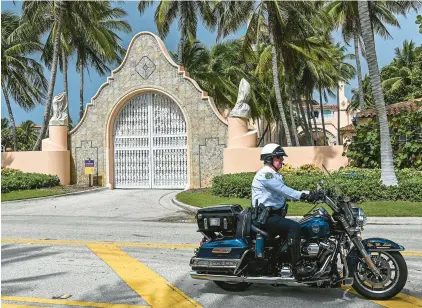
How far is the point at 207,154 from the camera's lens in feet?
73.1

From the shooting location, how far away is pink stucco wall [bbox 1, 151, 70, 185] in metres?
23.5

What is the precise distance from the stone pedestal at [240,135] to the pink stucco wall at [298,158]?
0.32m

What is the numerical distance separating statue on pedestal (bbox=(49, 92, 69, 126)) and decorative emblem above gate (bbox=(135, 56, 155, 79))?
14.2 feet

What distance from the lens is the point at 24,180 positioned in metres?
21.7

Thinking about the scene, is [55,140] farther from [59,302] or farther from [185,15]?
[59,302]

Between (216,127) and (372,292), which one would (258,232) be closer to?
(372,292)

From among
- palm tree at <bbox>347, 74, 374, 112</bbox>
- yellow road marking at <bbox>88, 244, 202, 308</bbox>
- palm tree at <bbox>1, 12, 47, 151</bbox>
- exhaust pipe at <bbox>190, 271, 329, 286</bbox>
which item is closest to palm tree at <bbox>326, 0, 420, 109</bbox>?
palm tree at <bbox>347, 74, 374, 112</bbox>

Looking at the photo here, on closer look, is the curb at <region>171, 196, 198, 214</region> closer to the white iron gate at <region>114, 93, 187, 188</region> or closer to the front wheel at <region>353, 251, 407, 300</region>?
the white iron gate at <region>114, 93, 187, 188</region>

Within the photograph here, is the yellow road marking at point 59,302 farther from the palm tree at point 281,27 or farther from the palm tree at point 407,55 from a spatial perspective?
the palm tree at point 407,55

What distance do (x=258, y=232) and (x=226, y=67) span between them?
3384cm

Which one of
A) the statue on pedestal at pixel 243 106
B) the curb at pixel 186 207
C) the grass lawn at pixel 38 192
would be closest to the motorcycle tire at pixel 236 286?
the curb at pixel 186 207

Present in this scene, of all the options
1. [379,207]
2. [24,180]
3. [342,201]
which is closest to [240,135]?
[379,207]

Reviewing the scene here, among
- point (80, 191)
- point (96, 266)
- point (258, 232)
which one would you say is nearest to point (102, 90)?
point (80, 191)

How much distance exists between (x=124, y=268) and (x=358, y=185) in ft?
33.3
